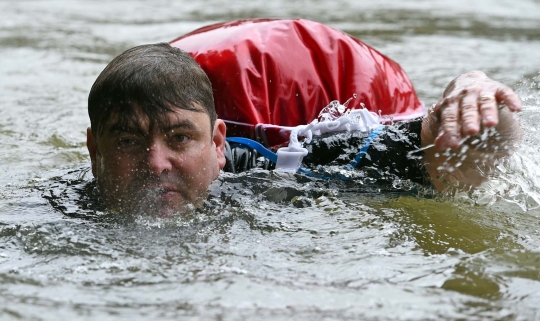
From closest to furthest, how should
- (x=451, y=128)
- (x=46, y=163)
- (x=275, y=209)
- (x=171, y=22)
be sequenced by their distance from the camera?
(x=451, y=128), (x=275, y=209), (x=46, y=163), (x=171, y=22)

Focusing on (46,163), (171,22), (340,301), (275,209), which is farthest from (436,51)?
(340,301)

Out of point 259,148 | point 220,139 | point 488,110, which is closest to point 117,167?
point 220,139

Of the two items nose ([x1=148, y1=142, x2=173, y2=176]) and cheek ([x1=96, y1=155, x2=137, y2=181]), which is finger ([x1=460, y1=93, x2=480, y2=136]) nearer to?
nose ([x1=148, y1=142, x2=173, y2=176])

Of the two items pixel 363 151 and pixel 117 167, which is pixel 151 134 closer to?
pixel 117 167

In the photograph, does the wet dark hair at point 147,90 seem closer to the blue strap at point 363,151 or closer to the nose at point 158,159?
the nose at point 158,159

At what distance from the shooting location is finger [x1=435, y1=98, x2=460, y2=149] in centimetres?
227

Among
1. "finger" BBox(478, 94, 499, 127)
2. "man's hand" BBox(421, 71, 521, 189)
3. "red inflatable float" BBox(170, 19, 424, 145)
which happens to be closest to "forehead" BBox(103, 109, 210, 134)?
"red inflatable float" BBox(170, 19, 424, 145)

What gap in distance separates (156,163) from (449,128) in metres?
0.89

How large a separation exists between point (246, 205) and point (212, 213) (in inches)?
5.3

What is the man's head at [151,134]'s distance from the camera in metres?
2.55

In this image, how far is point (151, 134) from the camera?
8.37 feet

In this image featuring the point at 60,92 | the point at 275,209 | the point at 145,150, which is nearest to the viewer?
the point at 145,150

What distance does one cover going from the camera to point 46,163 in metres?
3.87

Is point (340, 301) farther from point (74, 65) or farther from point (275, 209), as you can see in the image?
point (74, 65)
